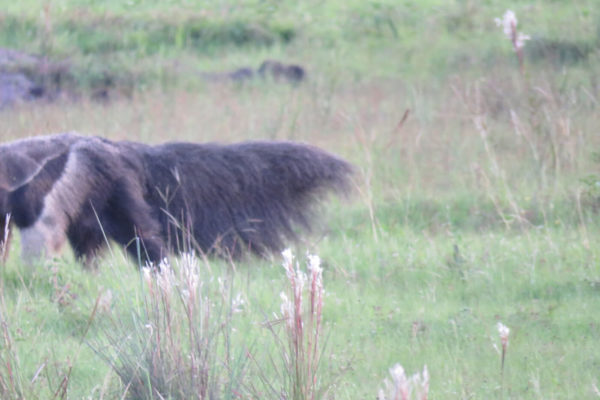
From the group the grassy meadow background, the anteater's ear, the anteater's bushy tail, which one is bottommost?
the grassy meadow background

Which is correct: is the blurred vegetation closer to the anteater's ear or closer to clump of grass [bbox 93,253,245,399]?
the anteater's ear

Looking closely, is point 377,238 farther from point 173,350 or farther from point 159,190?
point 173,350

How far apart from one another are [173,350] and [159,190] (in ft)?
6.87

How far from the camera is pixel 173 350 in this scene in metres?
2.59

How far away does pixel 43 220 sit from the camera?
180 inches

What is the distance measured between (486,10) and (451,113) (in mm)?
7956

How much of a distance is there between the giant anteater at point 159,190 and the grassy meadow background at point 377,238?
19 centimetres

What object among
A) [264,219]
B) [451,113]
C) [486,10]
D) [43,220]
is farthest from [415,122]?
[486,10]

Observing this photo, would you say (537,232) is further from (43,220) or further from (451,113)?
(451,113)

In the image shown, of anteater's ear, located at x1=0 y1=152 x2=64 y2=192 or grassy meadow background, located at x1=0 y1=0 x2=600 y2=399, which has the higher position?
anteater's ear, located at x1=0 y1=152 x2=64 y2=192

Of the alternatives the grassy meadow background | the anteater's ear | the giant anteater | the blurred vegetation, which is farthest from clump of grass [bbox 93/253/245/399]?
the blurred vegetation

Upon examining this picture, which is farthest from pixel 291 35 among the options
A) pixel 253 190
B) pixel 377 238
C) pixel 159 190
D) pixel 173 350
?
pixel 173 350

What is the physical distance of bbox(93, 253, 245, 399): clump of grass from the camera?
99.7 inches

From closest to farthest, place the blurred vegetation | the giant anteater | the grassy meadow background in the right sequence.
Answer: the grassy meadow background < the giant anteater < the blurred vegetation
